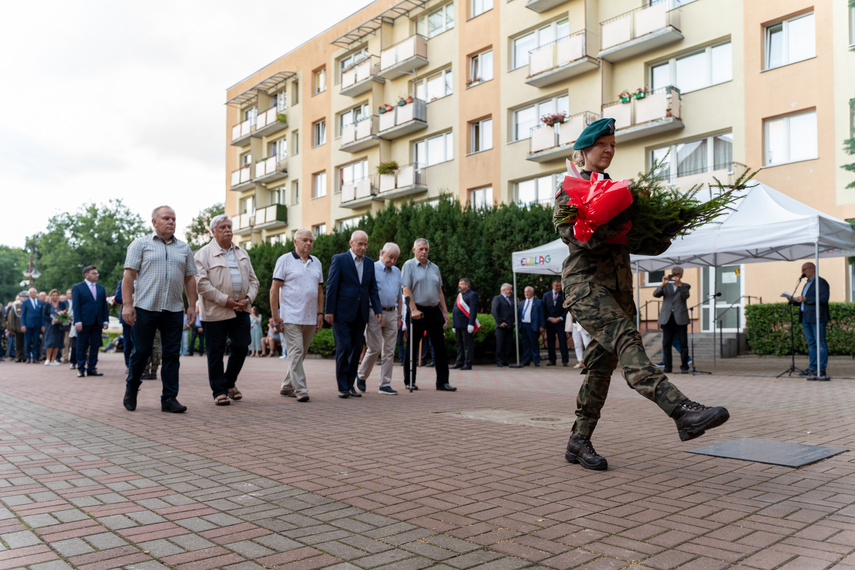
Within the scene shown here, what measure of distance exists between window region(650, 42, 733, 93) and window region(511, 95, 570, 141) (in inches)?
144

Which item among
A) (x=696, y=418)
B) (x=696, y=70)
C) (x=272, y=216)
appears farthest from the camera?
(x=272, y=216)

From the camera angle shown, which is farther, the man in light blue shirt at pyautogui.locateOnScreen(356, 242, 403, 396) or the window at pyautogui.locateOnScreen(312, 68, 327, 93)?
the window at pyautogui.locateOnScreen(312, 68, 327, 93)

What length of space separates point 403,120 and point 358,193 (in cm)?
480

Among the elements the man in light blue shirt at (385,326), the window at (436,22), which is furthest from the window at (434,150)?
the man in light blue shirt at (385,326)

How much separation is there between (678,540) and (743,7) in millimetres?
22307

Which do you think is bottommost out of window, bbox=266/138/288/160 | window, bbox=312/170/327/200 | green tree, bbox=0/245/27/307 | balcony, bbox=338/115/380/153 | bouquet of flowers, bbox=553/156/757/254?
bouquet of flowers, bbox=553/156/757/254

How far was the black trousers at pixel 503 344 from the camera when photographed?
16750mm

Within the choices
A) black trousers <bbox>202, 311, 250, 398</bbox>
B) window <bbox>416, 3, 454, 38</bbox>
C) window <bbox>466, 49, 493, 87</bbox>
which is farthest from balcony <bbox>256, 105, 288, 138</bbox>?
black trousers <bbox>202, 311, 250, 398</bbox>

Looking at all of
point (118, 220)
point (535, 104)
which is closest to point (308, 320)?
point (535, 104)

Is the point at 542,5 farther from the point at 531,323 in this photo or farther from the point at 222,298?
the point at 222,298

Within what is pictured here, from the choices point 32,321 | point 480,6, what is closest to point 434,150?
point 480,6

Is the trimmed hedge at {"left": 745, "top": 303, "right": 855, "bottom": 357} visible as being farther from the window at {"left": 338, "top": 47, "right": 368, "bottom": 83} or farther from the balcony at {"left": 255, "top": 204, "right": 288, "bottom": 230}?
the balcony at {"left": 255, "top": 204, "right": 288, "bottom": 230}

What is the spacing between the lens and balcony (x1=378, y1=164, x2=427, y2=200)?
104ft

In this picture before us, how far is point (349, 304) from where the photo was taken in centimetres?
855
